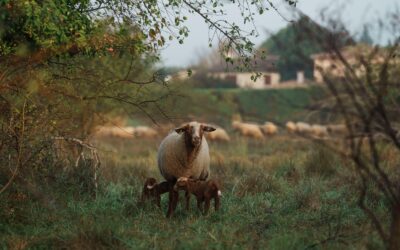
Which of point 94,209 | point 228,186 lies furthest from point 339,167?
point 94,209

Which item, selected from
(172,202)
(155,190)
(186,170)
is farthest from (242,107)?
(155,190)

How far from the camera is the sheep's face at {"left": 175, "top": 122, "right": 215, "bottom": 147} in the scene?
1020 centimetres

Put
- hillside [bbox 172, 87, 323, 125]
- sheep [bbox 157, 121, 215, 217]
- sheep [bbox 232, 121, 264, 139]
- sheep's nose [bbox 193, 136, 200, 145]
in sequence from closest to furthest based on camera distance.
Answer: hillside [bbox 172, 87, 323, 125]
sheep's nose [bbox 193, 136, 200, 145]
sheep [bbox 157, 121, 215, 217]
sheep [bbox 232, 121, 264, 139]

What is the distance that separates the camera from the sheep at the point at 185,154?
1030 cm

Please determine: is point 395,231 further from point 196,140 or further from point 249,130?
point 249,130

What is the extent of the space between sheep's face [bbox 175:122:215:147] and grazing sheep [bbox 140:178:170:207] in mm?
851

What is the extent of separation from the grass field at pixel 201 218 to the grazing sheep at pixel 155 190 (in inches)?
7.4

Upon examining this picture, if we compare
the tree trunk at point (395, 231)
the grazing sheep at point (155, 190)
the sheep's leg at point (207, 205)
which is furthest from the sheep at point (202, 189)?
the tree trunk at point (395, 231)

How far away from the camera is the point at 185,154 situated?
10453 millimetres

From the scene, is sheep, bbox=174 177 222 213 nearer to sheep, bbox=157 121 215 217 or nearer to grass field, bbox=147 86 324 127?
sheep, bbox=157 121 215 217

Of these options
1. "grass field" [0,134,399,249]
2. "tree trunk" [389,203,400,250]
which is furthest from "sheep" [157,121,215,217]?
"tree trunk" [389,203,400,250]

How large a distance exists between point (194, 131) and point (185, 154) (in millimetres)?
444

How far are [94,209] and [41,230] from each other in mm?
1513

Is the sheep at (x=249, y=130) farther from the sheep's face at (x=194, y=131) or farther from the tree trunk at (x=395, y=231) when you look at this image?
the tree trunk at (x=395, y=231)
